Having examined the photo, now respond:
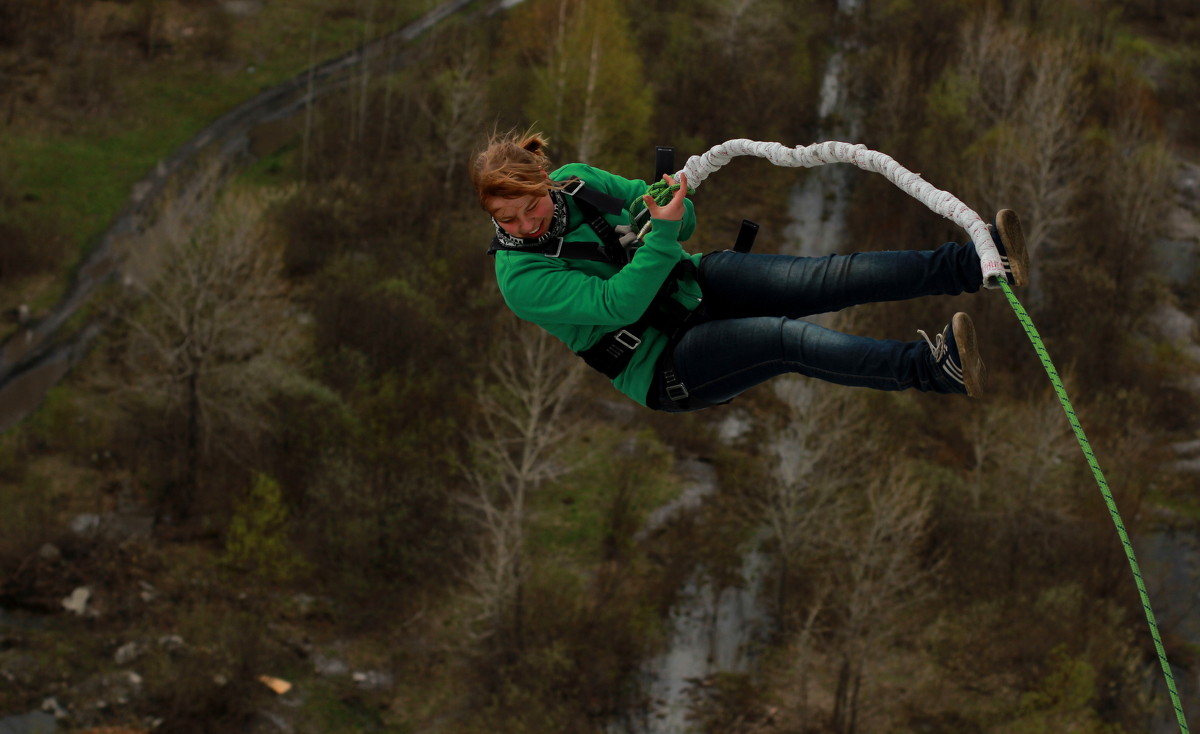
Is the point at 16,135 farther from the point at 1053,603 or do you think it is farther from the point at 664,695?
the point at 1053,603

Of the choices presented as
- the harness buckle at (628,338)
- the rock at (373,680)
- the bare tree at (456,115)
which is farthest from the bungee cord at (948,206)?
the bare tree at (456,115)

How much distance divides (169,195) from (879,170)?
83.3 ft

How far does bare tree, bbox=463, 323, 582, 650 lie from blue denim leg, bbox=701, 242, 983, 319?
16218 millimetres

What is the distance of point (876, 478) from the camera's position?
82.1ft

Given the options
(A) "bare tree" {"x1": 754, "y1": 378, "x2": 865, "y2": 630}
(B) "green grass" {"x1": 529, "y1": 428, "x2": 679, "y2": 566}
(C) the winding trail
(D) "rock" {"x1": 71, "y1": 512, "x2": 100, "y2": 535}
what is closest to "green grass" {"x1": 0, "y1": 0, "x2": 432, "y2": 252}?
(C) the winding trail

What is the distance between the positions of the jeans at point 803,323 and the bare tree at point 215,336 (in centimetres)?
2066

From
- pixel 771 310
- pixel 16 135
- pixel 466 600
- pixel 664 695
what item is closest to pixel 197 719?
pixel 466 600

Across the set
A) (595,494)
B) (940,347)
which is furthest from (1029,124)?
(940,347)

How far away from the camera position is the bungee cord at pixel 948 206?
4.15 m

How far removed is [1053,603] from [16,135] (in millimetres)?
30969

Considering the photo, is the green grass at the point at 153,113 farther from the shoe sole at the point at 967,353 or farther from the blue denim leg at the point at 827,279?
the shoe sole at the point at 967,353

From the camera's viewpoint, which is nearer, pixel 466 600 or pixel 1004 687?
pixel 1004 687

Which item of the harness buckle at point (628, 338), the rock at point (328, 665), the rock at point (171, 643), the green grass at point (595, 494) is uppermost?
the harness buckle at point (628, 338)

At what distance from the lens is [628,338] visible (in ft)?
17.1
